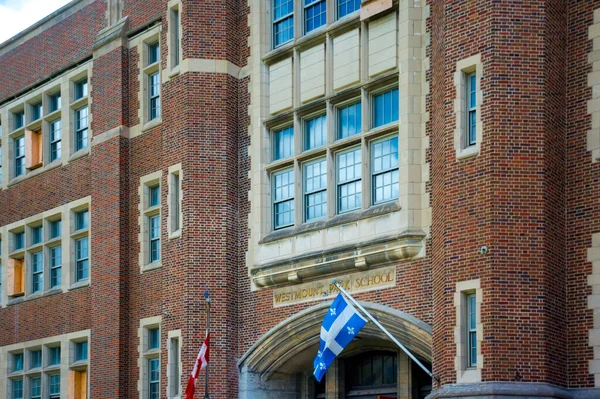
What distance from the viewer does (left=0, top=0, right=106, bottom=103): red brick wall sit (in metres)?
31.6

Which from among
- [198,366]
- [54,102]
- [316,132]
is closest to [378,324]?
[198,366]

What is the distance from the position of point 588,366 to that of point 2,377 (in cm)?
1742

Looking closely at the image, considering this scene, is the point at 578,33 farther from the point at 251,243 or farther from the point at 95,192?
the point at 95,192

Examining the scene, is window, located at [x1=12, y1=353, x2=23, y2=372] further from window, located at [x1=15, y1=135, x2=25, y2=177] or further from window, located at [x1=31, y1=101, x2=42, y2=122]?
window, located at [x1=31, y1=101, x2=42, y2=122]

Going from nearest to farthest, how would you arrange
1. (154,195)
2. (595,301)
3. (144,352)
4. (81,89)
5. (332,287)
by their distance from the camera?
(595,301) < (332,287) < (144,352) < (154,195) < (81,89)

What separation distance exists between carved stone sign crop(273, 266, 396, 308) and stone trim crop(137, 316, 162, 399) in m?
3.78

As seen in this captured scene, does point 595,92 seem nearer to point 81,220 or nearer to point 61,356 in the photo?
point 81,220

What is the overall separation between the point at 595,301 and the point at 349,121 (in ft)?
21.1

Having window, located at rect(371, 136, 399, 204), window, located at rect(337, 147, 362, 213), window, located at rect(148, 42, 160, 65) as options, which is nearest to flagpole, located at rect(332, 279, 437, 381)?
window, located at rect(337, 147, 362, 213)

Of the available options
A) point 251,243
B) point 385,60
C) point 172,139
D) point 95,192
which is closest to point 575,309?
point 385,60

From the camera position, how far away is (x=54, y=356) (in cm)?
3141

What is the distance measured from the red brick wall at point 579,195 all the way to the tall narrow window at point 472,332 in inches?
55.8

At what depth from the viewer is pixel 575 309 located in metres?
20.3

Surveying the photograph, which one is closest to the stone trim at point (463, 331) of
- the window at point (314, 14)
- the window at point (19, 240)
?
the window at point (314, 14)
